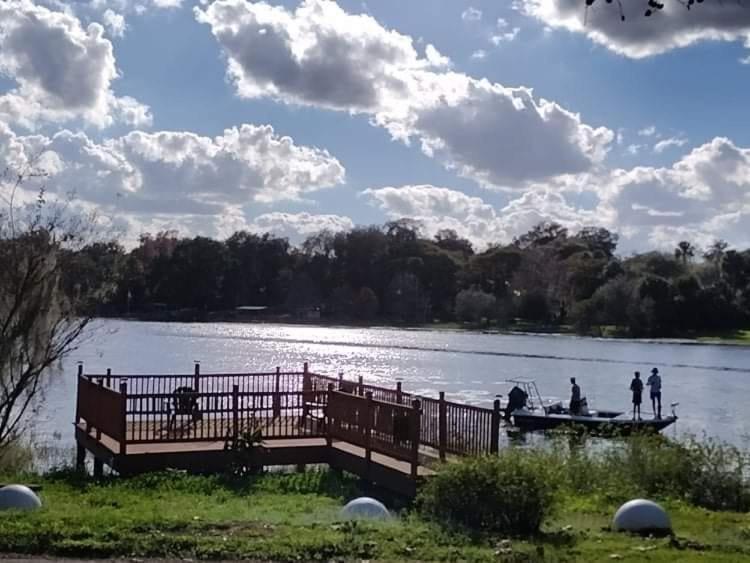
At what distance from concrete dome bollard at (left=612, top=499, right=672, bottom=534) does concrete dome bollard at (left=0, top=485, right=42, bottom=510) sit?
22.3 ft

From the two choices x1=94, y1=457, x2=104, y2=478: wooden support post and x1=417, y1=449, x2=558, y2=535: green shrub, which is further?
x1=94, y1=457, x2=104, y2=478: wooden support post

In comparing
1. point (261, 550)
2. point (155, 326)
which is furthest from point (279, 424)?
point (155, 326)

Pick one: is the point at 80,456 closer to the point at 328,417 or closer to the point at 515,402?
the point at 328,417

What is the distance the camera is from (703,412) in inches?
1892

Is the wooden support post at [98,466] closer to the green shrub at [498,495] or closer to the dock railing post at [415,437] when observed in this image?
the dock railing post at [415,437]

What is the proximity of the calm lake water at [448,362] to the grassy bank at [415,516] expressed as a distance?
12.4 meters

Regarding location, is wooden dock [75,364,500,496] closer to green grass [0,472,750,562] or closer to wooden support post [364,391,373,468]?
wooden support post [364,391,373,468]

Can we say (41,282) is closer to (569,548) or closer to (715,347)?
(569,548)

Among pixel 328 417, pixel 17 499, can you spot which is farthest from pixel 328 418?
pixel 17 499

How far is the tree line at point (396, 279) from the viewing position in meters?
115

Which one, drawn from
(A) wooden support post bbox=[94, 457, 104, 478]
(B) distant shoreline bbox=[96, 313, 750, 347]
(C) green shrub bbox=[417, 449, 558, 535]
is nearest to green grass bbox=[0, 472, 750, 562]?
(C) green shrub bbox=[417, 449, 558, 535]

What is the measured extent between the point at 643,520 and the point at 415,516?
2633 mm

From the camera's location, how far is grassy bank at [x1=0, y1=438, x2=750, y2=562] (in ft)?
34.7

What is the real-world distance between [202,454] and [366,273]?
359 feet
